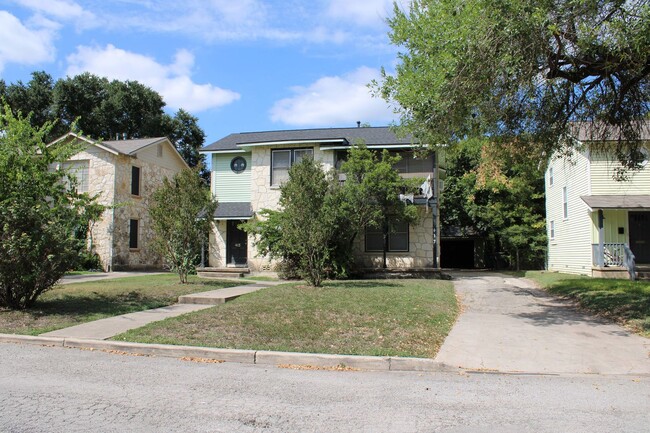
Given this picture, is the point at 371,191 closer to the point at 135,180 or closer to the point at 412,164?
the point at 412,164

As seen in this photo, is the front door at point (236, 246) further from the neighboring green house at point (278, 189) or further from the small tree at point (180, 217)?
A: the small tree at point (180, 217)

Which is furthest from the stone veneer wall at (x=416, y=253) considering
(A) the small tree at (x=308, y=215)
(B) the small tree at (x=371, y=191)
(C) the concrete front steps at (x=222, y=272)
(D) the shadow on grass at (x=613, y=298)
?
(A) the small tree at (x=308, y=215)

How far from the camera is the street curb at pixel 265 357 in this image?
6832 millimetres

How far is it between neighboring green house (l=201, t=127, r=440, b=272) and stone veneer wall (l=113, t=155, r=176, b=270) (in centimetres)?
452

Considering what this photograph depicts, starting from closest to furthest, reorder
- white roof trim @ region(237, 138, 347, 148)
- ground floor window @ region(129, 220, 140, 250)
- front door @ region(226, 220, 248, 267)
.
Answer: white roof trim @ region(237, 138, 347, 148), front door @ region(226, 220, 248, 267), ground floor window @ region(129, 220, 140, 250)

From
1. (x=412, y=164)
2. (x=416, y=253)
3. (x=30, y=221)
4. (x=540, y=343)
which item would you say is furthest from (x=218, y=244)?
(x=540, y=343)

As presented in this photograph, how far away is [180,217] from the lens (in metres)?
14.9

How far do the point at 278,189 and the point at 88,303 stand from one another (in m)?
9.66

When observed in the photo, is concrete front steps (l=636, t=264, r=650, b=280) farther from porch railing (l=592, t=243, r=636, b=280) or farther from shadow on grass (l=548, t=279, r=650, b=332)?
shadow on grass (l=548, t=279, r=650, b=332)

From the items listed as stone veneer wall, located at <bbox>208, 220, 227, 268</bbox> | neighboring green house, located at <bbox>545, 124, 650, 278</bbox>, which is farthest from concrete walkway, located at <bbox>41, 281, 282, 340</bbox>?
neighboring green house, located at <bbox>545, 124, 650, 278</bbox>

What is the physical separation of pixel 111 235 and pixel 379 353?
20.2 metres

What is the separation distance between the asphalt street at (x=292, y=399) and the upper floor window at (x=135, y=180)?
19829 millimetres

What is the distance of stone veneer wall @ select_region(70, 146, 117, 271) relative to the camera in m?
24.0

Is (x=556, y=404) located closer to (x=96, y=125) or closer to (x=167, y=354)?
(x=167, y=354)
